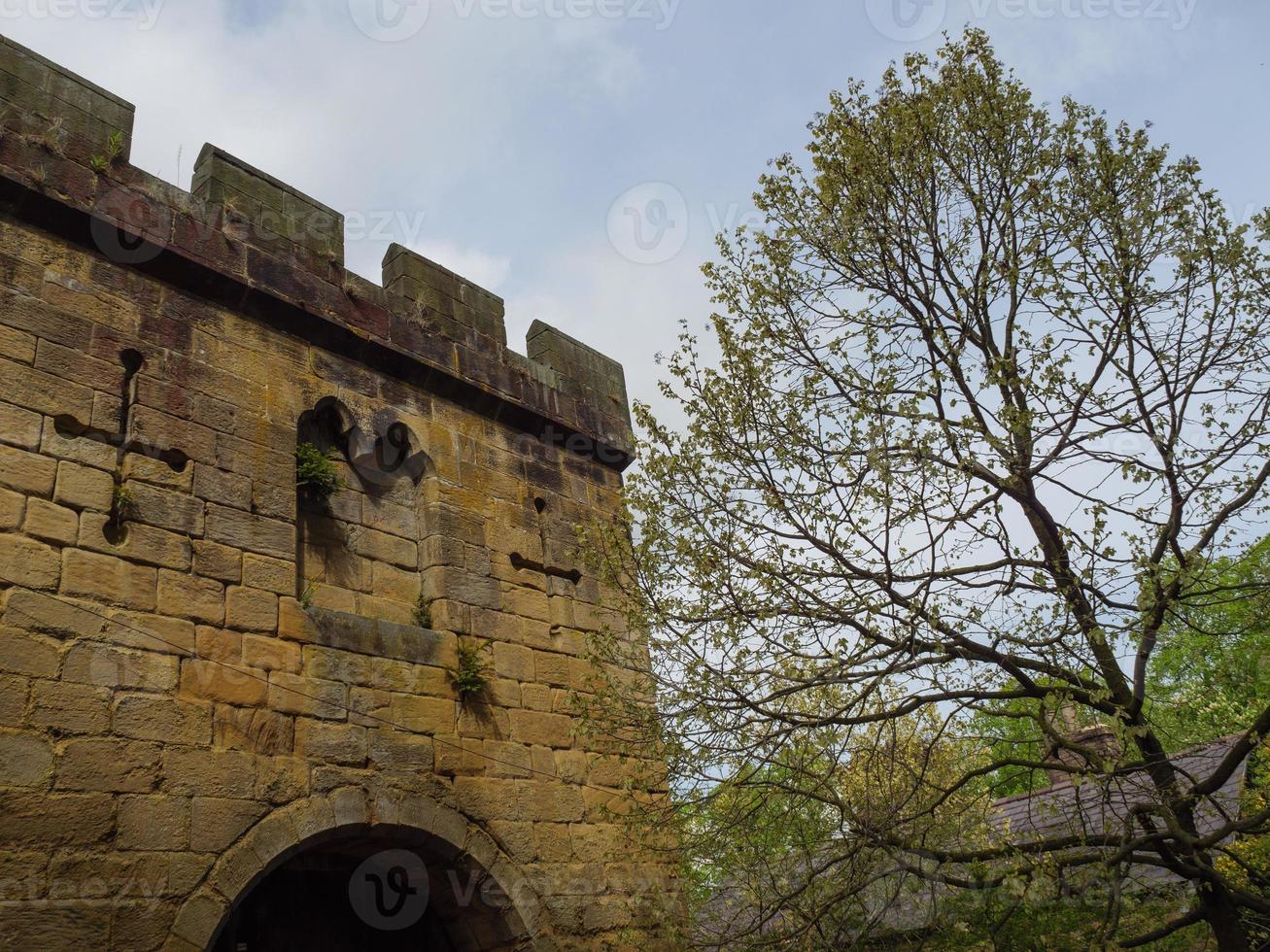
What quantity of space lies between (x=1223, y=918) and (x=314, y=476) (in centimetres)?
Answer: 560

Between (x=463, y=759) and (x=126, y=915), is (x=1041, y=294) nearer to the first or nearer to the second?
(x=463, y=759)

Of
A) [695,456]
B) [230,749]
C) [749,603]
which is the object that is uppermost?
[695,456]

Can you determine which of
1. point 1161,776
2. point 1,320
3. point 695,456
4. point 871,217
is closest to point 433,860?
point 695,456

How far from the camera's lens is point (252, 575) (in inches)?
217

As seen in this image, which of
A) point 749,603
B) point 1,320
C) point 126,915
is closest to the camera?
point 126,915

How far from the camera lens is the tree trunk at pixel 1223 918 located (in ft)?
18.1

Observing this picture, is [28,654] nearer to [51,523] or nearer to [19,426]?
[51,523]

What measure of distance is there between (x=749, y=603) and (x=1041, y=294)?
8.26 feet

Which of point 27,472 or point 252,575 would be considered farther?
point 252,575

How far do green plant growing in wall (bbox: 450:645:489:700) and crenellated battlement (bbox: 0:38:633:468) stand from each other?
6.41ft

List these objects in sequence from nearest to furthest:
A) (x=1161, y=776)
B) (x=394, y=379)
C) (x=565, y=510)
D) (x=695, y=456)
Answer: (x=1161, y=776) → (x=695, y=456) → (x=394, y=379) → (x=565, y=510)

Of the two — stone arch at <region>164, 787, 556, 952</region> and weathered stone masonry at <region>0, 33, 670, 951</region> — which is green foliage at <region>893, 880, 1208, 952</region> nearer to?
weathered stone masonry at <region>0, 33, 670, 951</region>

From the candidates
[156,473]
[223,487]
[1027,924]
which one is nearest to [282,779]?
[223,487]

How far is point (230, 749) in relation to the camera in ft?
16.6
